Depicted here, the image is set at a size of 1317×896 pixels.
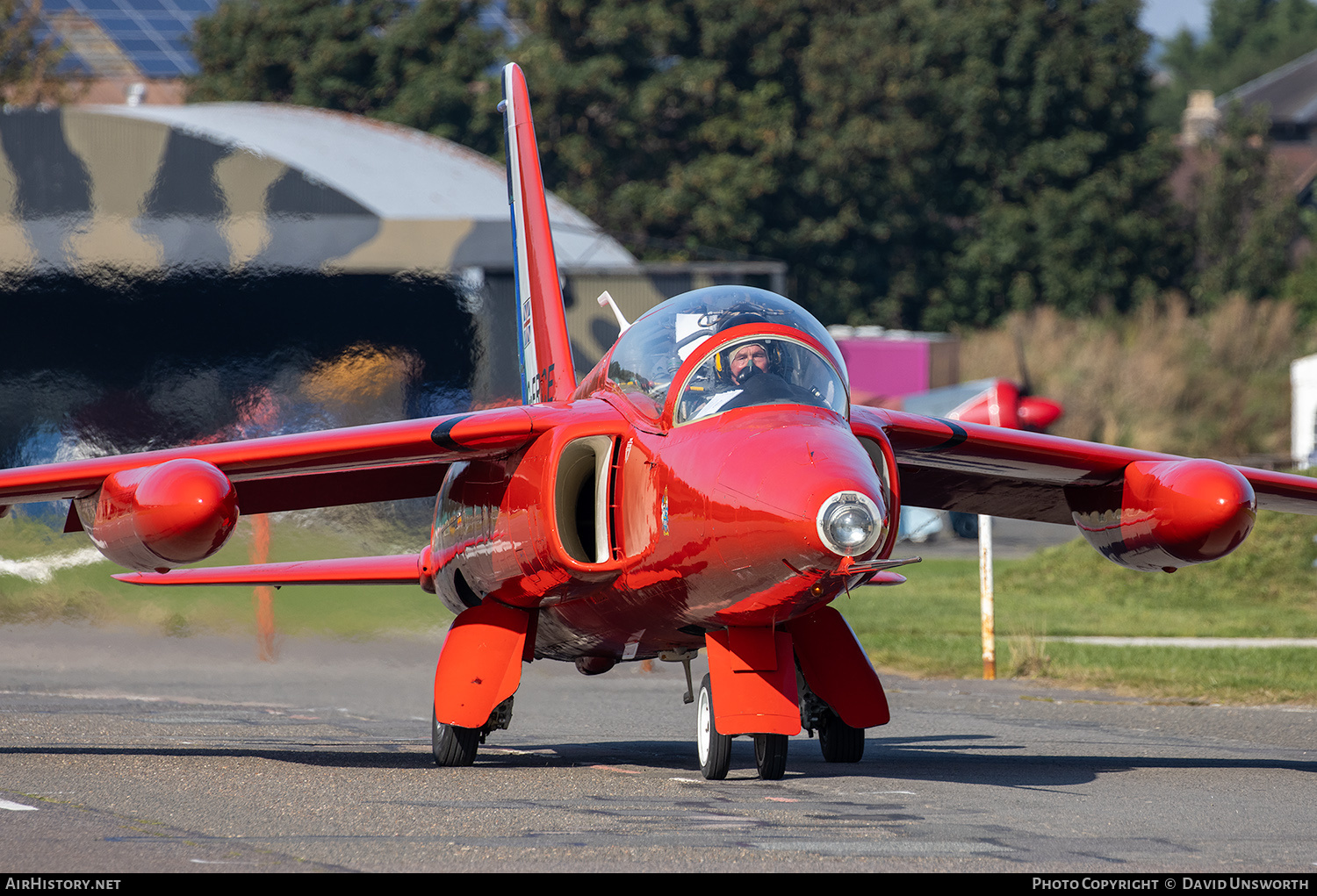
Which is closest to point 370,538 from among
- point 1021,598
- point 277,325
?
point 277,325

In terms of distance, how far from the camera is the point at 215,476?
1046cm

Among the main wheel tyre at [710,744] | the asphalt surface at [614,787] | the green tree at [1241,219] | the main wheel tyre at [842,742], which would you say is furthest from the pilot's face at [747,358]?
the green tree at [1241,219]

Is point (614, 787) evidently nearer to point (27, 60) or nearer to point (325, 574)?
point (325, 574)

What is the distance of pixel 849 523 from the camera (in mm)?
8969

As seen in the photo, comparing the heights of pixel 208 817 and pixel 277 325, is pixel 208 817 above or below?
below

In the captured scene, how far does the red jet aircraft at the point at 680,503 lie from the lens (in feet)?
31.6

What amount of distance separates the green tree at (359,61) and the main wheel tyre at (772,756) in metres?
46.9

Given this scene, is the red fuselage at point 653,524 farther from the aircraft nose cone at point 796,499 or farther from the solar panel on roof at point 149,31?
the solar panel on roof at point 149,31

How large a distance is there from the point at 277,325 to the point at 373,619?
5.18m

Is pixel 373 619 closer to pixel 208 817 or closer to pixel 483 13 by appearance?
pixel 208 817

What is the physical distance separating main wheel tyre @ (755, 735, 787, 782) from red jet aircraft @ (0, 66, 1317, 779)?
20 millimetres

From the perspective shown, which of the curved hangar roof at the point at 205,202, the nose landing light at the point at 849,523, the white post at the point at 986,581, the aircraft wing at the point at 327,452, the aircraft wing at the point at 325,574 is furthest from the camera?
the curved hangar roof at the point at 205,202

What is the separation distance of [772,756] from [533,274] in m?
5.81

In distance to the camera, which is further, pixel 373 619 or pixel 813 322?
pixel 373 619
